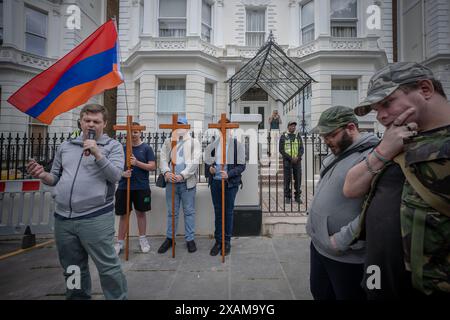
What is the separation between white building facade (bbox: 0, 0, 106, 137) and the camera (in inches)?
443

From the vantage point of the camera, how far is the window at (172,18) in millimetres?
12258

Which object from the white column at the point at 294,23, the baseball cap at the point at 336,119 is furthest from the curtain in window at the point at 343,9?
the baseball cap at the point at 336,119

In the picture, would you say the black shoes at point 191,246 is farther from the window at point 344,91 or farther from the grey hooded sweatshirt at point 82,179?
the window at point 344,91

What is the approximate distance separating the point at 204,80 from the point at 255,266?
434 inches

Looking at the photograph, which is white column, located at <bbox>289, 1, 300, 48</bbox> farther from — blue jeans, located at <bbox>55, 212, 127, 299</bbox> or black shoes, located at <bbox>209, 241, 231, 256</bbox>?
blue jeans, located at <bbox>55, 212, 127, 299</bbox>

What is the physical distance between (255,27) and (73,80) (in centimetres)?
1351

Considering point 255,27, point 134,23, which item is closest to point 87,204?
point 134,23

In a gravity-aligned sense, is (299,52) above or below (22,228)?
above

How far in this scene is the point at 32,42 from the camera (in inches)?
479

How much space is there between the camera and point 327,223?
1642mm

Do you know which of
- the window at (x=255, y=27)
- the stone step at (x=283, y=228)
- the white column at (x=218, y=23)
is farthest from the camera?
the window at (x=255, y=27)

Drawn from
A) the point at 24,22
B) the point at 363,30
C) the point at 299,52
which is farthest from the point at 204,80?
the point at 24,22
